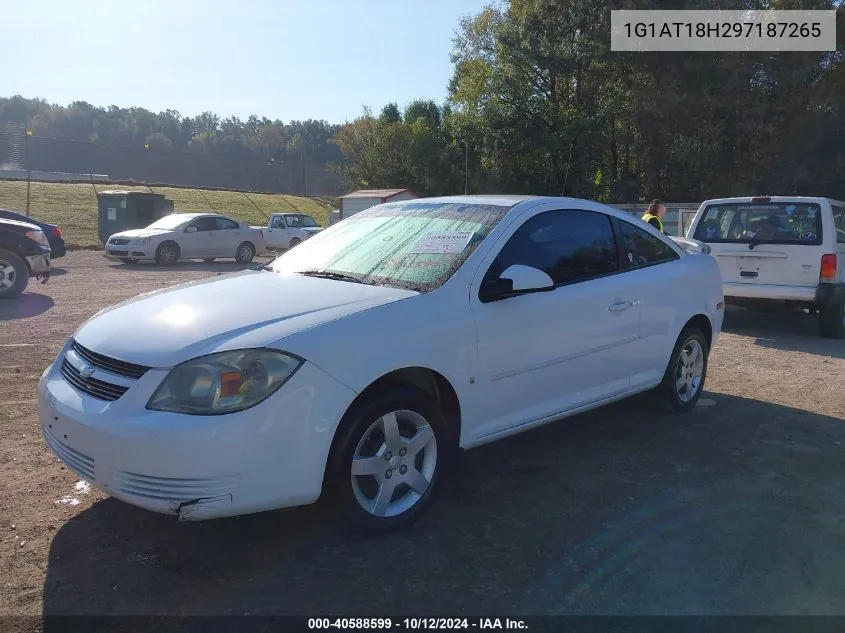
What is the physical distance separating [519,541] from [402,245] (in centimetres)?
180

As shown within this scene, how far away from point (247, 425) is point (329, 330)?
558 millimetres

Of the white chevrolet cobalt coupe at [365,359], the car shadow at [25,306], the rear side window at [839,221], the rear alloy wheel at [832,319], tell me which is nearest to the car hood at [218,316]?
the white chevrolet cobalt coupe at [365,359]

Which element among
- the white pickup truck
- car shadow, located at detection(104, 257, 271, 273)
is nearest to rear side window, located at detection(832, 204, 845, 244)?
car shadow, located at detection(104, 257, 271, 273)

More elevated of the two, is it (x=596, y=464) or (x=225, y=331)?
(x=225, y=331)

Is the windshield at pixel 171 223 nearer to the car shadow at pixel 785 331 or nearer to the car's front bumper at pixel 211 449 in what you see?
the car shadow at pixel 785 331

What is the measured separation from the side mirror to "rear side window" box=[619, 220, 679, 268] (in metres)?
1.30

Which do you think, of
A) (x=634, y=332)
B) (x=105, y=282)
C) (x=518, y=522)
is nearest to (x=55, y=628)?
(x=518, y=522)

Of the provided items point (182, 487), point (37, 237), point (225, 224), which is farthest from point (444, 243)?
point (225, 224)

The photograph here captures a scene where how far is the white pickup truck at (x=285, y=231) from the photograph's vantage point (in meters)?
24.2

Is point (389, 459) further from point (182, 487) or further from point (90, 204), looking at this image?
point (90, 204)

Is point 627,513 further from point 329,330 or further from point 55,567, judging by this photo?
point 55,567

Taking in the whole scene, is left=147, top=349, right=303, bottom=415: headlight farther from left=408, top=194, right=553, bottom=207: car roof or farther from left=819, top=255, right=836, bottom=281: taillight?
left=819, top=255, right=836, bottom=281: taillight

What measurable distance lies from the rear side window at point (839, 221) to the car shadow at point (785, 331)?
1.26 m

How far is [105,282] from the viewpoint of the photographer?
46.7 feet
